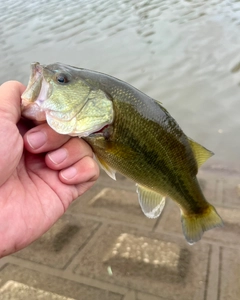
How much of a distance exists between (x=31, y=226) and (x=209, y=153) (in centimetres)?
106

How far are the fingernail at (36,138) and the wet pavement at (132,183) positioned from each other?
153 centimetres

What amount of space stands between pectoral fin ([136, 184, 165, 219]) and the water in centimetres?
252

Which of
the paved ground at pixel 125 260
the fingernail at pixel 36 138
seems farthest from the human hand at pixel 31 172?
the paved ground at pixel 125 260

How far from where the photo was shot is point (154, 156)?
6.16 feet

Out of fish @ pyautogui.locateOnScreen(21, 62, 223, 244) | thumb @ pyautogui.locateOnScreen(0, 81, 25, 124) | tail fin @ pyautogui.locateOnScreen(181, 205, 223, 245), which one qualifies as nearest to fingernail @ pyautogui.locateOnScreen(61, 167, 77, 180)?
Answer: fish @ pyautogui.locateOnScreen(21, 62, 223, 244)

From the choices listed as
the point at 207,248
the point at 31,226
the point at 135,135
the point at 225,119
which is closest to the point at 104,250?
the point at 207,248

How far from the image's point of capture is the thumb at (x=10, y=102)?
1741mm

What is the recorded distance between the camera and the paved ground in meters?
2.79

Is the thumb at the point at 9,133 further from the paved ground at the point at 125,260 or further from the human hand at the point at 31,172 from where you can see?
the paved ground at the point at 125,260

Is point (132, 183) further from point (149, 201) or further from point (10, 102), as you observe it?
point (10, 102)

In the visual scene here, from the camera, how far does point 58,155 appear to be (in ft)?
6.12

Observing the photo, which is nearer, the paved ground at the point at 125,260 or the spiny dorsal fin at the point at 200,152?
the spiny dorsal fin at the point at 200,152

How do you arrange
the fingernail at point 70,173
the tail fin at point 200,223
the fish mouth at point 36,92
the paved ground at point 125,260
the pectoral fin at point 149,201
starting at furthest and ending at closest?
the paved ground at point 125,260
the tail fin at point 200,223
the pectoral fin at point 149,201
the fingernail at point 70,173
the fish mouth at point 36,92

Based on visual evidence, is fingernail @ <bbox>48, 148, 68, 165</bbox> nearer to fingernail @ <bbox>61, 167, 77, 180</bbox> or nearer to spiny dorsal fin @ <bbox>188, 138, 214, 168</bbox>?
fingernail @ <bbox>61, 167, 77, 180</bbox>
